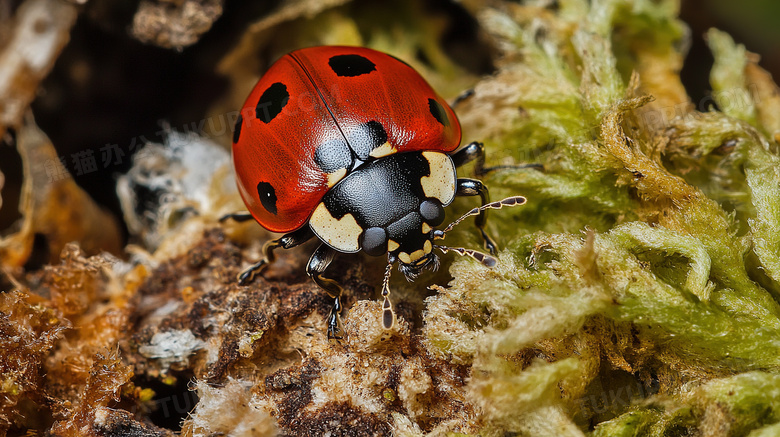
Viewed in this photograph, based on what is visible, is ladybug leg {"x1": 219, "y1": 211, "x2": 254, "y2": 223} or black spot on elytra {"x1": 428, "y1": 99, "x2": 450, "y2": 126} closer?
black spot on elytra {"x1": 428, "y1": 99, "x2": 450, "y2": 126}

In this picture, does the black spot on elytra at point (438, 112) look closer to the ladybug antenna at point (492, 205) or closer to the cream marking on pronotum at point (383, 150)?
the cream marking on pronotum at point (383, 150)

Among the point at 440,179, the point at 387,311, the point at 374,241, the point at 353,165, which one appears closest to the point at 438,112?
the point at 440,179

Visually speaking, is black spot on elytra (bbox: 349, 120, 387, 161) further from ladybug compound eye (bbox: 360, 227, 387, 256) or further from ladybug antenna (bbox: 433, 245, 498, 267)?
ladybug antenna (bbox: 433, 245, 498, 267)

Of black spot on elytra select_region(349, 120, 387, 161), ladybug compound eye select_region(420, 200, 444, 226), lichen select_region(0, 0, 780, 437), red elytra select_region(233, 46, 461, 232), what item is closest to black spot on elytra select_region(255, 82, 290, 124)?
red elytra select_region(233, 46, 461, 232)

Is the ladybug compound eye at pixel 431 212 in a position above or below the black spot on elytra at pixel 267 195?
above

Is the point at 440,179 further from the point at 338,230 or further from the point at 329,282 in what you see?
the point at 329,282

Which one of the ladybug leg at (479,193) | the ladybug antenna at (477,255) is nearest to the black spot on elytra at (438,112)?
the ladybug leg at (479,193)

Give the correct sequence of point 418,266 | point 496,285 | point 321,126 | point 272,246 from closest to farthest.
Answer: point 496,285
point 418,266
point 321,126
point 272,246
